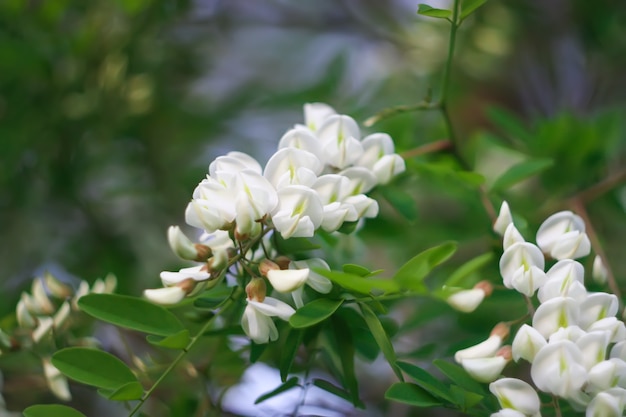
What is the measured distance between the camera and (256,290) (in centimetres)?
45

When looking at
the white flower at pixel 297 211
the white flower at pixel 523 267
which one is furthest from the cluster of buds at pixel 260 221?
the white flower at pixel 523 267

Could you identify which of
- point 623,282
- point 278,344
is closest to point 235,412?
point 278,344

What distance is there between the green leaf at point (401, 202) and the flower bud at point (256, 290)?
0.20 meters

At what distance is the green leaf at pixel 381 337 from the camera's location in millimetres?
457

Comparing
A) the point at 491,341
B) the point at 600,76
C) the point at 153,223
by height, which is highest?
the point at 491,341

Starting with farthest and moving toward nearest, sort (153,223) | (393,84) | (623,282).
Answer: (393,84), (153,223), (623,282)

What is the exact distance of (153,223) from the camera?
45.3 inches

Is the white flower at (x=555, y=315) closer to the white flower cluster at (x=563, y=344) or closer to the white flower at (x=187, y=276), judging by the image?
the white flower cluster at (x=563, y=344)

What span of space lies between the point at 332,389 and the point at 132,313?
0.55ft

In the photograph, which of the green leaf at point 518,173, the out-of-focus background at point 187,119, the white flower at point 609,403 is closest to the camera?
the white flower at point 609,403

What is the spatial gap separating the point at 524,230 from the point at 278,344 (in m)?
0.23

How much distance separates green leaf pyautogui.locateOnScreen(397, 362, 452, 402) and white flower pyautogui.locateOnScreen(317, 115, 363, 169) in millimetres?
160

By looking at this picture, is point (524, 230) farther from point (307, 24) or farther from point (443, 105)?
point (307, 24)

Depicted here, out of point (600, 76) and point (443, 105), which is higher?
point (443, 105)
